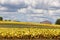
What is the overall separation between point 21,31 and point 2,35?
1.34m

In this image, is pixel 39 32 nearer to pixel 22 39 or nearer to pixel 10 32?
pixel 22 39

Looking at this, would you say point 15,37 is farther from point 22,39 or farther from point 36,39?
point 36,39

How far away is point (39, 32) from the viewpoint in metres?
10.9

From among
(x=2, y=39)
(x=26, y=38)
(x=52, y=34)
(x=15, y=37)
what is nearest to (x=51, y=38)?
(x=52, y=34)

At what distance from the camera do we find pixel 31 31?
35.8 feet

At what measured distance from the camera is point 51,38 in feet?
36.6

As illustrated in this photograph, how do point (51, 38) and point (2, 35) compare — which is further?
point (51, 38)

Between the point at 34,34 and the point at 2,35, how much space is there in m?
2.11

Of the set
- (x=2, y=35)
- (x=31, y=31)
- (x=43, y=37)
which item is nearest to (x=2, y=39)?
(x=2, y=35)

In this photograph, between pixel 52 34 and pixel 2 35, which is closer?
pixel 2 35

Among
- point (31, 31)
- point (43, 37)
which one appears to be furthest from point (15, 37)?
point (43, 37)

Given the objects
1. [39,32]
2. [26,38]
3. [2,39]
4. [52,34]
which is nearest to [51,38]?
[52,34]

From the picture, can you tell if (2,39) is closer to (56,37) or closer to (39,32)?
(39,32)

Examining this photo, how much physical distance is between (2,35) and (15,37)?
845 mm
